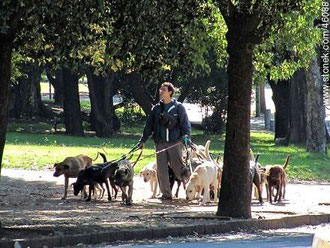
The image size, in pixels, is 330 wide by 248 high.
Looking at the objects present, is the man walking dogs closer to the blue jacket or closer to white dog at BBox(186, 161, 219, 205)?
the blue jacket

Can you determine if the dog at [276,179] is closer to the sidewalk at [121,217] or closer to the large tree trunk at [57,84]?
the sidewalk at [121,217]

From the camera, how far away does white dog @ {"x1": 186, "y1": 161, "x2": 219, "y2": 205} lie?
1827cm

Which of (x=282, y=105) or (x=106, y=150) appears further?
(x=282, y=105)

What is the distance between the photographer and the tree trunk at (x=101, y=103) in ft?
143

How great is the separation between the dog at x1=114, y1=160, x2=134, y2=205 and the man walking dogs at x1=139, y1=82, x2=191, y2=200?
64 centimetres

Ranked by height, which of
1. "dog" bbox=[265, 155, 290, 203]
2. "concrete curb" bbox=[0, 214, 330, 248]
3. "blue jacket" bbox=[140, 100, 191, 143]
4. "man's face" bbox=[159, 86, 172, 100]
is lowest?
"concrete curb" bbox=[0, 214, 330, 248]

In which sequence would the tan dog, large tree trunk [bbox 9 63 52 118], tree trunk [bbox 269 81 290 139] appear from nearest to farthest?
the tan dog → tree trunk [bbox 269 81 290 139] → large tree trunk [bbox 9 63 52 118]

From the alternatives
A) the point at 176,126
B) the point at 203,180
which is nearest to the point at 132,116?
the point at 176,126

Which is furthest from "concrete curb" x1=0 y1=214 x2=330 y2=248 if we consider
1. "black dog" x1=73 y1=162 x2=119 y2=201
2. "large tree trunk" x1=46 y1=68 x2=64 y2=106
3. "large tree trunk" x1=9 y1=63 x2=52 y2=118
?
"large tree trunk" x1=46 y1=68 x2=64 y2=106

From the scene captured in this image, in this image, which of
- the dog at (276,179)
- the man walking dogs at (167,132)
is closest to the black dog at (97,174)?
the man walking dogs at (167,132)

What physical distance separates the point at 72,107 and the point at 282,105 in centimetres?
867

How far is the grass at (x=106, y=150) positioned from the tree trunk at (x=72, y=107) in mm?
1016

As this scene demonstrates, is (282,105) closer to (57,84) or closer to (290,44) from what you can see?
(290,44)

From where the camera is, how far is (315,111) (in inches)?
1276
